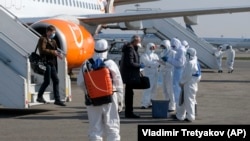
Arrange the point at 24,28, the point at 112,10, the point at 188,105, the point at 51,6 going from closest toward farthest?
the point at 188,105, the point at 24,28, the point at 51,6, the point at 112,10

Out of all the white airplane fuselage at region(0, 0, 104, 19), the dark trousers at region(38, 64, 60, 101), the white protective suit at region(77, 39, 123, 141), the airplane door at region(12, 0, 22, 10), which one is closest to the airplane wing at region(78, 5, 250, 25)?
the white airplane fuselage at region(0, 0, 104, 19)

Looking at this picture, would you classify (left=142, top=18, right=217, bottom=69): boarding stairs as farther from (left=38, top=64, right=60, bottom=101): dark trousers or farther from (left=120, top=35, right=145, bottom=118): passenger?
(left=120, top=35, right=145, bottom=118): passenger

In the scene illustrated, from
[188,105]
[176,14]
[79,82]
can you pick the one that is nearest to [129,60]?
[188,105]

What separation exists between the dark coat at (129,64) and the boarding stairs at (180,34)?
21.6 meters

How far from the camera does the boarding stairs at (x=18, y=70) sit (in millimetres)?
14656

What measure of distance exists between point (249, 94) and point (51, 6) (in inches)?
335

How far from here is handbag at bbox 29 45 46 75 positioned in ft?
53.3

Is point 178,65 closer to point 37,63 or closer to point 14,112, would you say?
point 37,63

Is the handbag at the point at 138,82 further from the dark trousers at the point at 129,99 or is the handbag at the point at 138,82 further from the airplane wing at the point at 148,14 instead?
the airplane wing at the point at 148,14

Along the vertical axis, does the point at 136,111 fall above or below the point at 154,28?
below

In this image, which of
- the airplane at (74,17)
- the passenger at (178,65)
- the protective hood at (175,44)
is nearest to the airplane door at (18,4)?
the airplane at (74,17)

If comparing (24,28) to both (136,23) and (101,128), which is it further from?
(136,23)

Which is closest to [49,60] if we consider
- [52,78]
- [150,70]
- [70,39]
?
[52,78]

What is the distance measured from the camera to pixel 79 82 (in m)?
9.67
